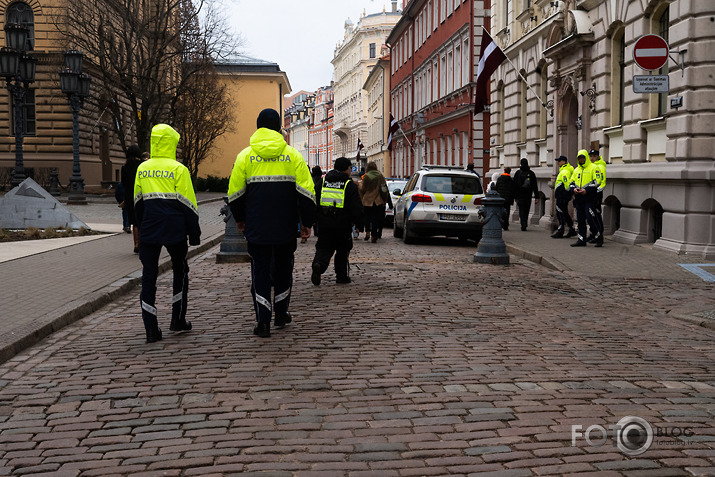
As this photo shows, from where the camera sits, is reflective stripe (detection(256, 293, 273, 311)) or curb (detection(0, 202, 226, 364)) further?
reflective stripe (detection(256, 293, 273, 311))

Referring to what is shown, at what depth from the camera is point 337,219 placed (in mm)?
10953

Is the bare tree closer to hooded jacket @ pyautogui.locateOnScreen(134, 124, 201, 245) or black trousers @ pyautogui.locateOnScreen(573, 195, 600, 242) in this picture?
black trousers @ pyautogui.locateOnScreen(573, 195, 600, 242)

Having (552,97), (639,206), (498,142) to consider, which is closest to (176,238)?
(639,206)

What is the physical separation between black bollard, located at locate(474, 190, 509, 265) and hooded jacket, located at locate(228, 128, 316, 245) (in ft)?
23.7

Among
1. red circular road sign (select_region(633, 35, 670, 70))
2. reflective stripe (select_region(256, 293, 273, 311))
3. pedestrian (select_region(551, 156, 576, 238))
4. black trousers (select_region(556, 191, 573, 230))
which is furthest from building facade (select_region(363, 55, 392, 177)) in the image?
reflective stripe (select_region(256, 293, 273, 311))

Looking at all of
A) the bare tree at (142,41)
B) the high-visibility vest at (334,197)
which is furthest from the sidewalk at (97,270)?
the bare tree at (142,41)

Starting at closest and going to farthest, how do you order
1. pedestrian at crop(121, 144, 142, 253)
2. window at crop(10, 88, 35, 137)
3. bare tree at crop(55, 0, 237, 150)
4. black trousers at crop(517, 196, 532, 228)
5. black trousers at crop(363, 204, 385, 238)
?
1. pedestrian at crop(121, 144, 142, 253)
2. black trousers at crop(363, 204, 385, 238)
3. black trousers at crop(517, 196, 532, 228)
4. bare tree at crop(55, 0, 237, 150)
5. window at crop(10, 88, 35, 137)

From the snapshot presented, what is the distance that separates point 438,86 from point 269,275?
1508 inches

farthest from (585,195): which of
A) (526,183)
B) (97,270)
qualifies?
(97,270)

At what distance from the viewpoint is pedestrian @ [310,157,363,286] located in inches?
431

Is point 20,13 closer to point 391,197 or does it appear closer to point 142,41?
point 142,41

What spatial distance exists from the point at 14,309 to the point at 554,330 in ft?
17.1

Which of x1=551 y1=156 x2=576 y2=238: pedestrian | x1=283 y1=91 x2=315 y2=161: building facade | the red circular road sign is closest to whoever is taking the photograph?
the red circular road sign

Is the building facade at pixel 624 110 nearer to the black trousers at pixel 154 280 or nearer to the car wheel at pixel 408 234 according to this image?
the car wheel at pixel 408 234
